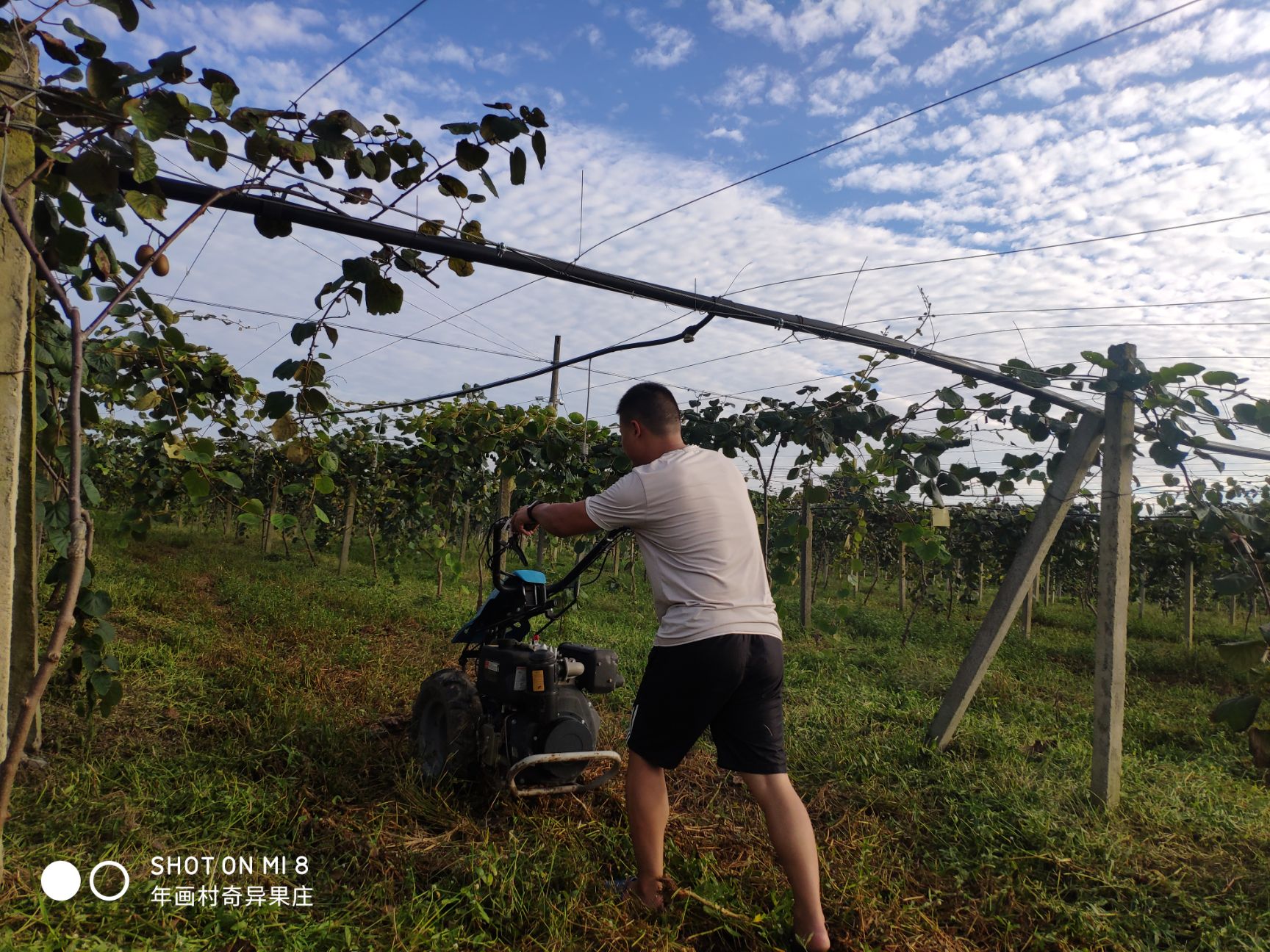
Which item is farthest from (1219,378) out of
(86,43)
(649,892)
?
(86,43)

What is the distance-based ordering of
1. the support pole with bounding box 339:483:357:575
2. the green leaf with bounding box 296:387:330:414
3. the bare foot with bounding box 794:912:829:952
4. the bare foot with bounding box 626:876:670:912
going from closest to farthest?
the bare foot with bounding box 794:912:829:952 → the bare foot with bounding box 626:876:670:912 → the green leaf with bounding box 296:387:330:414 → the support pole with bounding box 339:483:357:575

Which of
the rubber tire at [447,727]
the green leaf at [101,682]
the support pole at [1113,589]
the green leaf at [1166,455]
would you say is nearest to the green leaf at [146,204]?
the green leaf at [101,682]

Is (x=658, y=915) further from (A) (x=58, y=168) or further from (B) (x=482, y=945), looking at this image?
(A) (x=58, y=168)

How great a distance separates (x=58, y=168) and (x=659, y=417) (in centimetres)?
189

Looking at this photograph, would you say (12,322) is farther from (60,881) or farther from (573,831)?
(573,831)

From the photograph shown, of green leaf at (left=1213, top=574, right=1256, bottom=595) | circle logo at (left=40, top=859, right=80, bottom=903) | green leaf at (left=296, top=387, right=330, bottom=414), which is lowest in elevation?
circle logo at (left=40, top=859, right=80, bottom=903)

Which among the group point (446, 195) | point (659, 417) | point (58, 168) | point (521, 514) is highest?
point (446, 195)

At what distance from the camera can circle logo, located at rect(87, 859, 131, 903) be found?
2.24 metres

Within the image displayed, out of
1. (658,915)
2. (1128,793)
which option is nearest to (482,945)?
(658,915)

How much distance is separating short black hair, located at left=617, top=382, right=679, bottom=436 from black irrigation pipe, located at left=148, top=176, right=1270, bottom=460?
0.83 m

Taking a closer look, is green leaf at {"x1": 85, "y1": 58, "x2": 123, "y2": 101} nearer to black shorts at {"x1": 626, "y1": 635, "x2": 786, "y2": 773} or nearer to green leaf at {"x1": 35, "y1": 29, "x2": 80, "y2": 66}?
green leaf at {"x1": 35, "y1": 29, "x2": 80, "y2": 66}

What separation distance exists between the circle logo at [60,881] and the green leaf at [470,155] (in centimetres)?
242

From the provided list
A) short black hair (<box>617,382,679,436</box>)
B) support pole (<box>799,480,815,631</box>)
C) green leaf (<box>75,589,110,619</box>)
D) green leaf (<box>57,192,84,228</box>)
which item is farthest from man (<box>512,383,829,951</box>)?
support pole (<box>799,480,815,631</box>)

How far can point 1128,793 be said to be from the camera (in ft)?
12.7
